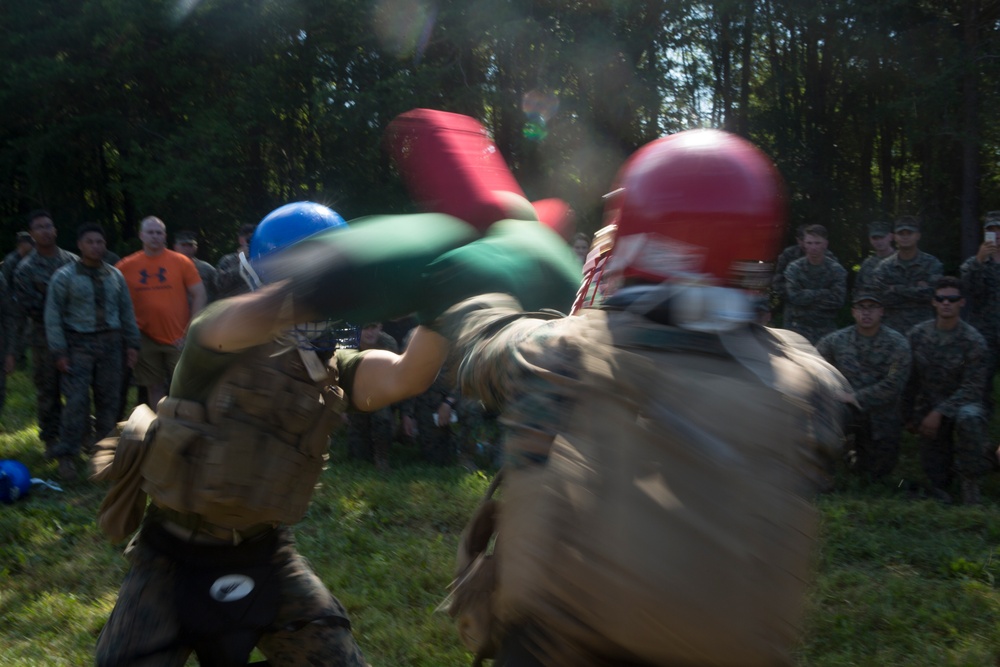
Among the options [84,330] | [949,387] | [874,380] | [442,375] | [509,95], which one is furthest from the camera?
[509,95]

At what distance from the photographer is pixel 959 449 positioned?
704 cm

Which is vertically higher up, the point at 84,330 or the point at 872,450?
the point at 84,330

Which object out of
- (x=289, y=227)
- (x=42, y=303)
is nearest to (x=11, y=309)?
(x=42, y=303)

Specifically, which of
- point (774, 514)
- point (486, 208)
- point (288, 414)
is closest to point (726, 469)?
point (774, 514)

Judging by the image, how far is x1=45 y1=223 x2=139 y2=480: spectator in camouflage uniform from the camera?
7590 mm

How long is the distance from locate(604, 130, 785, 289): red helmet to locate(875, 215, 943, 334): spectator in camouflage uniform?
23.5 feet

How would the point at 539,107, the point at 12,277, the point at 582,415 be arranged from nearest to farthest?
the point at 582,415 < the point at 12,277 < the point at 539,107

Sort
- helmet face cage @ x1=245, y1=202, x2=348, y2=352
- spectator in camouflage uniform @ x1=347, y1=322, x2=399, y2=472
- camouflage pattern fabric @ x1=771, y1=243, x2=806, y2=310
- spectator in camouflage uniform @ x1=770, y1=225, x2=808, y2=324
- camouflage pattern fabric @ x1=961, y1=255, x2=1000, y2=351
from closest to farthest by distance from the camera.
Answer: helmet face cage @ x1=245, y1=202, x2=348, y2=352, spectator in camouflage uniform @ x1=347, y1=322, x2=399, y2=472, camouflage pattern fabric @ x1=961, y1=255, x2=1000, y2=351, spectator in camouflage uniform @ x1=770, y1=225, x2=808, y2=324, camouflage pattern fabric @ x1=771, y1=243, x2=806, y2=310

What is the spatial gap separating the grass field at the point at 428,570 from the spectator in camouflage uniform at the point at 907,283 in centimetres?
150

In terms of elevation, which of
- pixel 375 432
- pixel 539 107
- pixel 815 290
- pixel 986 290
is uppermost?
pixel 539 107

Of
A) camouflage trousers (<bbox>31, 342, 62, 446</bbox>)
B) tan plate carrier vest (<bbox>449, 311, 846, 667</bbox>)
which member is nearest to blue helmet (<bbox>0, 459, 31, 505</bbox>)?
camouflage trousers (<bbox>31, 342, 62, 446</bbox>)

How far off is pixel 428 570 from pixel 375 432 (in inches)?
110

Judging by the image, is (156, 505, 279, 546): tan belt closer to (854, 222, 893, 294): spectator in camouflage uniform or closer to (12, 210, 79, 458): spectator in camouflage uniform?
(12, 210, 79, 458): spectator in camouflage uniform

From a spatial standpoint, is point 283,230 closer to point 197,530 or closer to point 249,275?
point 249,275
